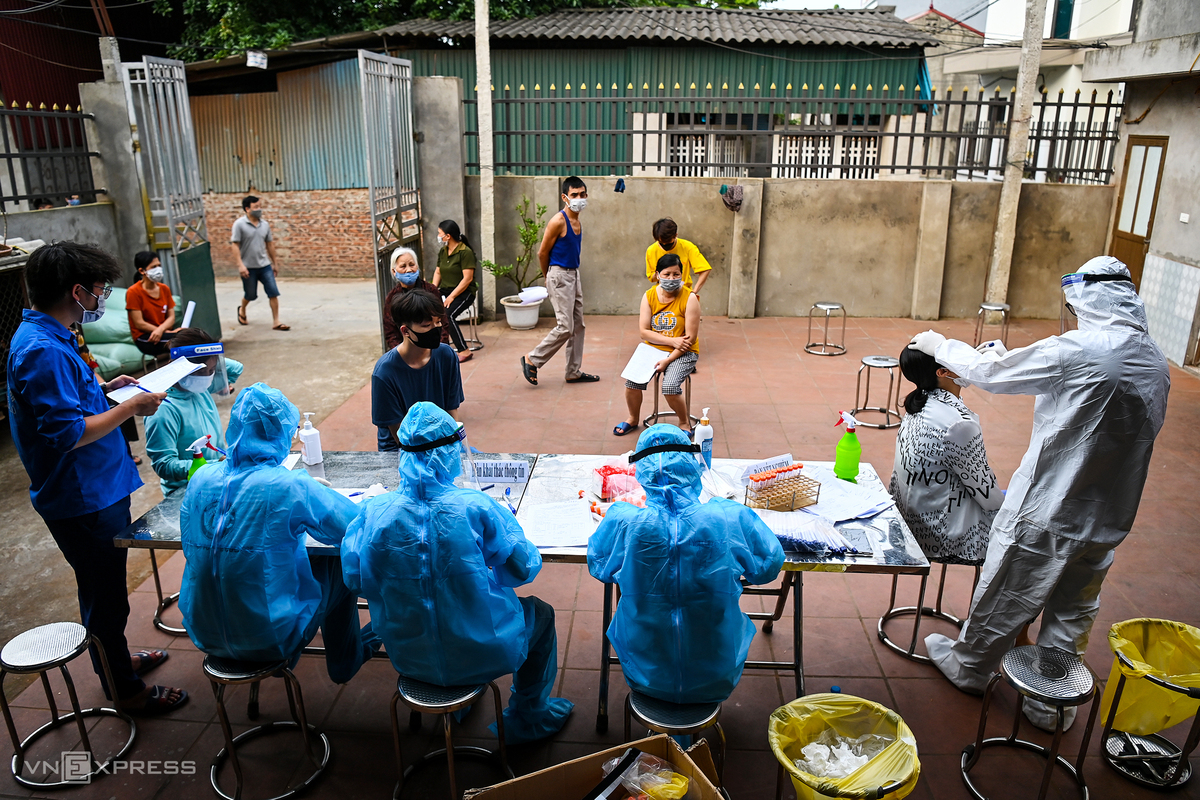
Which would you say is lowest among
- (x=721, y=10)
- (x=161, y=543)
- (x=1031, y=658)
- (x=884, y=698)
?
(x=884, y=698)

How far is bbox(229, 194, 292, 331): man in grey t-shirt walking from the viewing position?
32.7 feet

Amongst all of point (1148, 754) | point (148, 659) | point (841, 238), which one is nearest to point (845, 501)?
point (1148, 754)

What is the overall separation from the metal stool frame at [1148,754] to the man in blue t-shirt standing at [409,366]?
10.9 feet

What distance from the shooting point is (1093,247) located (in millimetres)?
10258

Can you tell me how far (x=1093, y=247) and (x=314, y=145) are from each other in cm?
1160

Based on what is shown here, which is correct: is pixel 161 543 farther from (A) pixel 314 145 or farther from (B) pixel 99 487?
(A) pixel 314 145

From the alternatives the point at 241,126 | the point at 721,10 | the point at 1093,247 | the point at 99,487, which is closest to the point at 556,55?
the point at 721,10

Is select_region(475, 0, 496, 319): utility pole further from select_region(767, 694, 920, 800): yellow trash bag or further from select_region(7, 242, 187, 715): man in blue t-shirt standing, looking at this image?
select_region(767, 694, 920, 800): yellow trash bag

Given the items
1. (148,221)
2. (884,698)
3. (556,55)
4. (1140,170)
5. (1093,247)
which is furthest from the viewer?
(556,55)

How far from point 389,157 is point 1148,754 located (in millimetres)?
8232

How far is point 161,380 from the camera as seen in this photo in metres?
3.83

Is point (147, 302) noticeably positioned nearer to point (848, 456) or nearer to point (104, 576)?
point (104, 576)

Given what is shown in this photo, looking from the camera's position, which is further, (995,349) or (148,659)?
(148,659)

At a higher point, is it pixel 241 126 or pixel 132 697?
pixel 241 126
